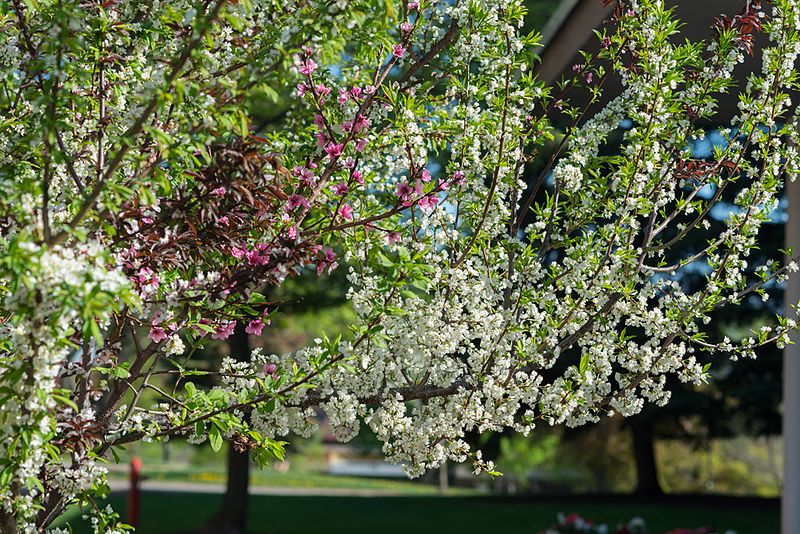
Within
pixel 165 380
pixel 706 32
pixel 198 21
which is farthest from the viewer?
pixel 165 380

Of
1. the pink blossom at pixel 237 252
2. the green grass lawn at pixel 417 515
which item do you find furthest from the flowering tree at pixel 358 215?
the green grass lawn at pixel 417 515

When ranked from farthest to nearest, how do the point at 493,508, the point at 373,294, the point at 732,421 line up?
the point at 493,508, the point at 732,421, the point at 373,294

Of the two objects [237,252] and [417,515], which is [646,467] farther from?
[237,252]

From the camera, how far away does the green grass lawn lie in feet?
45.6

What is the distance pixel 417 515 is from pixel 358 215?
42.1ft

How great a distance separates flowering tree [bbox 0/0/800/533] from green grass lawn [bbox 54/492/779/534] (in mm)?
10304

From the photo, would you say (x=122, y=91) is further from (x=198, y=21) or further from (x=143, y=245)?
(x=198, y=21)

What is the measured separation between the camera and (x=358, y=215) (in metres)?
3.86

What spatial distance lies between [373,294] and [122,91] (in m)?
1.29

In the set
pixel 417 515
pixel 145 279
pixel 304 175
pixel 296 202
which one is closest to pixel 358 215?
pixel 304 175

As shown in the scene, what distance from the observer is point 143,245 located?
319 cm

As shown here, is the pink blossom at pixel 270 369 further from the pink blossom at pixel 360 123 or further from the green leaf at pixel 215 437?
the pink blossom at pixel 360 123

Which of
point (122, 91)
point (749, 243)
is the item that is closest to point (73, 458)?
point (122, 91)

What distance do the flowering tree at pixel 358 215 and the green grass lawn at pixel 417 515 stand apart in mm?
10304
